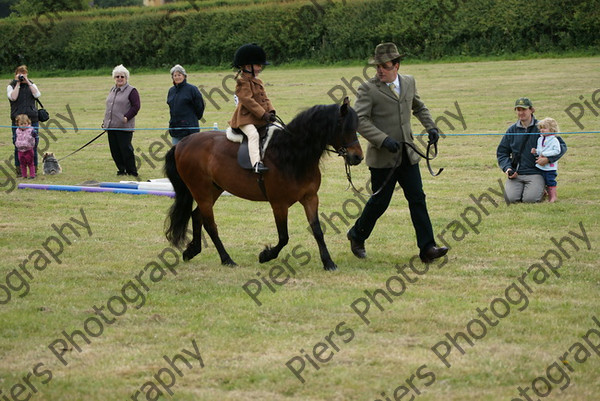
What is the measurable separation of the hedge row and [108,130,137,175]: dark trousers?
2208cm

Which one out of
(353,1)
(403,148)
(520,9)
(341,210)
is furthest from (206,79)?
(403,148)

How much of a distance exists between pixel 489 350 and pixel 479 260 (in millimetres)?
2583

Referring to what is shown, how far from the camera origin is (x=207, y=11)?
143 feet

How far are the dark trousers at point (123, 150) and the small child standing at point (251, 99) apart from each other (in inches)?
258

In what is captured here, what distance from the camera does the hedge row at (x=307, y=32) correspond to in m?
32.3

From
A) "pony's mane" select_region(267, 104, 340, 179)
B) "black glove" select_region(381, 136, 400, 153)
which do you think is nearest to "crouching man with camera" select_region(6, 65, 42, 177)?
"pony's mane" select_region(267, 104, 340, 179)

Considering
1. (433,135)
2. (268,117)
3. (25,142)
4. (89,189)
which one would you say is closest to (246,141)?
(268,117)

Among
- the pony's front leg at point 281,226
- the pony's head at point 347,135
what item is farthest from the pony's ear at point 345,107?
the pony's front leg at point 281,226

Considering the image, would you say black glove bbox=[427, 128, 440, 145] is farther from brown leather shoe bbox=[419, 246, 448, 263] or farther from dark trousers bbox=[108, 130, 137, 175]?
dark trousers bbox=[108, 130, 137, 175]

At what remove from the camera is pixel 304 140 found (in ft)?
24.5

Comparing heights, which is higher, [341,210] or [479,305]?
[479,305]

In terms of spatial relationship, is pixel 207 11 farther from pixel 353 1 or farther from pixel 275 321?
pixel 275 321

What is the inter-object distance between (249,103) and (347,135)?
105 cm

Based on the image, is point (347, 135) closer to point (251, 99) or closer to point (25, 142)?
point (251, 99)
